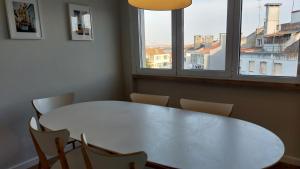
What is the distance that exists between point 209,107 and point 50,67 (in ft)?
5.84

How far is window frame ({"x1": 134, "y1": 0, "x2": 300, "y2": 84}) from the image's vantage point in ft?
7.76

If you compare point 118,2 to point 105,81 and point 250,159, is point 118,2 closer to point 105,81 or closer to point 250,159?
point 105,81

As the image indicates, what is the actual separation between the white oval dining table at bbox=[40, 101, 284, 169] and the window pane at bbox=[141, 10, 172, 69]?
125cm

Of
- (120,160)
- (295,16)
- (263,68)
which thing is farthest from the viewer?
(263,68)

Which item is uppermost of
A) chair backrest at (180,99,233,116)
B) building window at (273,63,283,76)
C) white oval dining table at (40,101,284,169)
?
building window at (273,63,283,76)

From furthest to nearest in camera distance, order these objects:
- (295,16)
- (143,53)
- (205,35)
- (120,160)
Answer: (143,53)
(205,35)
(295,16)
(120,160)

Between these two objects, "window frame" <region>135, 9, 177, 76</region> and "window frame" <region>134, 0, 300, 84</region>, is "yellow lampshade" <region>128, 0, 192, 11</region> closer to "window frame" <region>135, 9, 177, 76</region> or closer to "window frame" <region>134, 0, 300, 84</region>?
"window frame" <region>134, 0, 300, 84</region>

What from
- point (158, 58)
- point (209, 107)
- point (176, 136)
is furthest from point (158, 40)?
point (176, 136)

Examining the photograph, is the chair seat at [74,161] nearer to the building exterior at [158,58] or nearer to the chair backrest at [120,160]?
the chair backrest at [120,160]

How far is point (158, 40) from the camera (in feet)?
10.1

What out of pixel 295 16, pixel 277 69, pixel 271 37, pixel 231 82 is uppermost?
pixel 295 16

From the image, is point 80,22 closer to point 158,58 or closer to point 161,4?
point 158,58

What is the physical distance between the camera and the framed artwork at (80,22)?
8.57ft

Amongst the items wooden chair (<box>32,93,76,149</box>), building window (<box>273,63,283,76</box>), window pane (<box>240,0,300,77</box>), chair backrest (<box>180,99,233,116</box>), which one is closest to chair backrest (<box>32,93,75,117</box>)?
wooden chair (<box>32,93,76,149</box>)
